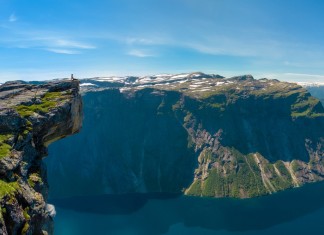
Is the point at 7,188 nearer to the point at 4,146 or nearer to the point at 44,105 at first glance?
the point at 4,146

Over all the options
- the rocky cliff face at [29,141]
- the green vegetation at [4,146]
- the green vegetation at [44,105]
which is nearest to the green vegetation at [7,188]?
the rocky cliff face at [29,141]

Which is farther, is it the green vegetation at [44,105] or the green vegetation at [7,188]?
the green vegetation at [44,105]

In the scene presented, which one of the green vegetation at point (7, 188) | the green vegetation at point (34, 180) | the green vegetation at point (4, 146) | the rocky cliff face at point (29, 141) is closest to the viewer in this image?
the green vegetation at point (7, 188)

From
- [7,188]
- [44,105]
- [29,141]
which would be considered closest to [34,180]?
[29,141]

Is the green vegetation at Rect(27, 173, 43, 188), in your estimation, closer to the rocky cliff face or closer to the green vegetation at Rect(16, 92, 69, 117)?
the rocky cliff face

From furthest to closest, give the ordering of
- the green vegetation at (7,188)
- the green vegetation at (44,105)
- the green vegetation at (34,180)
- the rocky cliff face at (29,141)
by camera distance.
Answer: the green vegetation at (44,105)
the green vegetation at (34,180)
the rocky cliff face at (29,141)
the green vegetation at (7,188)

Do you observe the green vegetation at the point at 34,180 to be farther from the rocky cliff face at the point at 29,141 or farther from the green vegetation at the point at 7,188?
the green vegetation at the point at 7,188

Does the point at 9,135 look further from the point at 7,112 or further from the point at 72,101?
the point at 72,101
